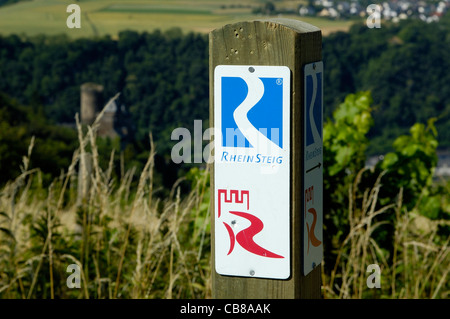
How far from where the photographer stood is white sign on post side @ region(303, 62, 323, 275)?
82.6 inches

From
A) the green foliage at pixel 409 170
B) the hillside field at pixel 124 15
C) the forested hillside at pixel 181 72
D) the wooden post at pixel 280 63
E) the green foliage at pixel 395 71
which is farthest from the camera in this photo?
the hillside field at pixel 124 15

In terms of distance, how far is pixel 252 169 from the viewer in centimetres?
207

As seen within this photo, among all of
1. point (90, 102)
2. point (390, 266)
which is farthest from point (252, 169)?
point (90, 102)

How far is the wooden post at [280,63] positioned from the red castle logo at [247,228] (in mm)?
53

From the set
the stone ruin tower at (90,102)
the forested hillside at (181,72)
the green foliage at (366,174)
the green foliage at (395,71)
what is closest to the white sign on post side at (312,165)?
the green foliage at (366,174)

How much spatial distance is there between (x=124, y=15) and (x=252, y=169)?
37.3m

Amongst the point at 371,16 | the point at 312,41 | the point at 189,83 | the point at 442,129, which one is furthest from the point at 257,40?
the point at 442,129

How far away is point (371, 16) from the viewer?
4258 millimetres

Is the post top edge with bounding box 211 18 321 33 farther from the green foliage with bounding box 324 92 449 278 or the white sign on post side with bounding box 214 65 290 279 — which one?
the green foliage with bounding box 324 92 449 278

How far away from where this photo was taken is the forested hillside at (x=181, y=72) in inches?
972

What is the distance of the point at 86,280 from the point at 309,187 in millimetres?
1664

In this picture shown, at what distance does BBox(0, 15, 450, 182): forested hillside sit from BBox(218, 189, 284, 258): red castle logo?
19659 mm

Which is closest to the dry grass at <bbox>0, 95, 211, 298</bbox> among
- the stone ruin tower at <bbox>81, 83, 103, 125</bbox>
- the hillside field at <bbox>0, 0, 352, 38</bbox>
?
the stone ruin tower at <bbox>81, 83, 103, 125</bbox>

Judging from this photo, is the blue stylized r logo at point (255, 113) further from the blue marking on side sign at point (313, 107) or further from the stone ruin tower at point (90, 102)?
the stone ruin tower at point (90, 102)
